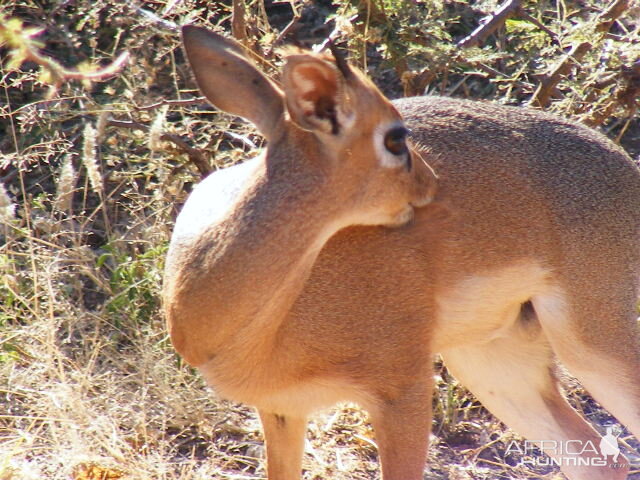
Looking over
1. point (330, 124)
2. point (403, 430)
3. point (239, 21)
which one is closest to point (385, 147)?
point (330, 124)

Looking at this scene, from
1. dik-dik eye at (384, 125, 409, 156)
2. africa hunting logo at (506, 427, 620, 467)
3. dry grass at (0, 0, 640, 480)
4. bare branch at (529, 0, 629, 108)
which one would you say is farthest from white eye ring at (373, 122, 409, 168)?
bare branch at (529, 0, 629, 108)

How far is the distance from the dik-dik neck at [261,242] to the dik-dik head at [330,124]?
0.03 m

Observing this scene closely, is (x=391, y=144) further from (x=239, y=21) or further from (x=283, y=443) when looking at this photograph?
(x=239, y=21)

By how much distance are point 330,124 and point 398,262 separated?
30.8 inches

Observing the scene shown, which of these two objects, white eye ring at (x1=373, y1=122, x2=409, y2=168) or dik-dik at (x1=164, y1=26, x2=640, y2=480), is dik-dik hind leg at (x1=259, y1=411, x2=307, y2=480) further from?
white eye ring at (x1=373, y1=122, x2=409, y2=168)

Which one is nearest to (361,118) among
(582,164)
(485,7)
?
(582,164)

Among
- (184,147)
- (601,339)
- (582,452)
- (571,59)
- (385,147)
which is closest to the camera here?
(385,147)

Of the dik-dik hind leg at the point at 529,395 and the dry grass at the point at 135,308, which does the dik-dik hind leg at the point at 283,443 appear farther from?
the dik-dik hind leg at the point at 529,395

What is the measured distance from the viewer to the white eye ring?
332 cm

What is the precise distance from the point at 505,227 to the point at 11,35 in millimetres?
2471

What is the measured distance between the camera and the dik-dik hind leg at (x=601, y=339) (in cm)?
399

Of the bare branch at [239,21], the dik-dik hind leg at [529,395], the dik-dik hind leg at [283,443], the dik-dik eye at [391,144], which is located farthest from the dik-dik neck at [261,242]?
the bare branch at [239,21]

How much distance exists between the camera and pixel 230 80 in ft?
11.6

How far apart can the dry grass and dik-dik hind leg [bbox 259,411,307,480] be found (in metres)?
0.55
